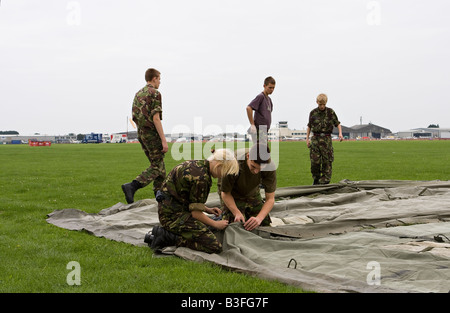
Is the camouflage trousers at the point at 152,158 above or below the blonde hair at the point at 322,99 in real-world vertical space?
below

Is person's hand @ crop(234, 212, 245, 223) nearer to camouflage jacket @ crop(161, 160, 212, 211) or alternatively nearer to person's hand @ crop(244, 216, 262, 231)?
person's hand @ crop(244, 216, 262, 231)

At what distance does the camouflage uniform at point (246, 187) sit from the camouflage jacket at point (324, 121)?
4999mm

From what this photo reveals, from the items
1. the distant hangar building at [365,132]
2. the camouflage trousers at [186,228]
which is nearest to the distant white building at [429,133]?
the distant hangar building at [365,132]

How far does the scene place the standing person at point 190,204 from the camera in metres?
4.86

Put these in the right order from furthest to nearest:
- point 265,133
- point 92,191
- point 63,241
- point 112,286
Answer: point 92,191
point 265,133
point 63,241
point 112,286

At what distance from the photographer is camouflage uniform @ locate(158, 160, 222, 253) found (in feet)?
16.1

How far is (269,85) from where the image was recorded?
30.4 ft

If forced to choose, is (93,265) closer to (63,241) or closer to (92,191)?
(63,241)

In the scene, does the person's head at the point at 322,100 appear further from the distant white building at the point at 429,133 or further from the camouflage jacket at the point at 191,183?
the distant white building at the point at 429,133

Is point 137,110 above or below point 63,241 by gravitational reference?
above

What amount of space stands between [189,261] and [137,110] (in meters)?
4.34

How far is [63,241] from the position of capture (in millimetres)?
5695

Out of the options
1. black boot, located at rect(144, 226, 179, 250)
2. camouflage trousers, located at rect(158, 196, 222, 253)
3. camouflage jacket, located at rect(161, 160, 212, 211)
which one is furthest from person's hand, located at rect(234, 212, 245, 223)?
black boot, located at rect(144, 226, 179, 250)
